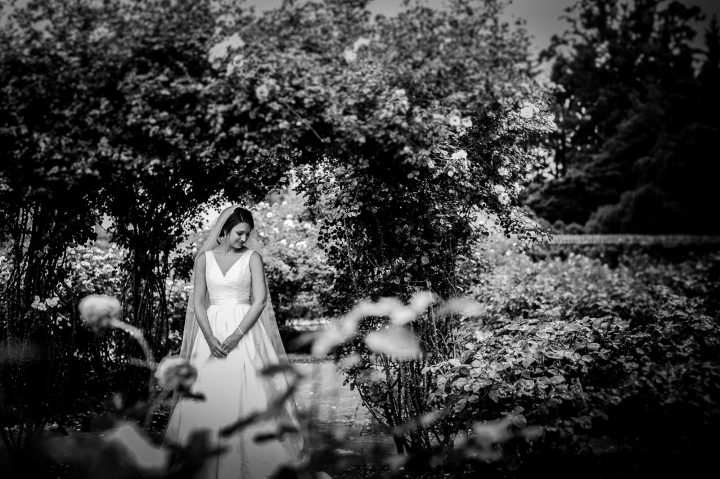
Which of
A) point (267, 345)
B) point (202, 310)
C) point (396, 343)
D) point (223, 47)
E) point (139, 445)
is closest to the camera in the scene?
point (139, 445)

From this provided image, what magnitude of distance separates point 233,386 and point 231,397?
7 centimetres

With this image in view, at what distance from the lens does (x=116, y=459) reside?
1.25m

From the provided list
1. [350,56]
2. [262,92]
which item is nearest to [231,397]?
[262,92]

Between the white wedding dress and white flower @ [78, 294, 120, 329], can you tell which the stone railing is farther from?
white flower @ [78, 294, 120, 329]

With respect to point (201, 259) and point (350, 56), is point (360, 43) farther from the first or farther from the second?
point (201, 259)

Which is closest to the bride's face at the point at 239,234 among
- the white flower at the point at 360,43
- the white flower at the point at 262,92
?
the white flower at the point at 262,92

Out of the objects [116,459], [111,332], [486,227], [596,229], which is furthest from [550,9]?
[596,229]

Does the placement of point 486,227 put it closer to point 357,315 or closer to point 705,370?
point 357,315

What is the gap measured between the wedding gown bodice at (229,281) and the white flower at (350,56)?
5.23 feet

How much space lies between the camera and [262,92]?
11.7 ft

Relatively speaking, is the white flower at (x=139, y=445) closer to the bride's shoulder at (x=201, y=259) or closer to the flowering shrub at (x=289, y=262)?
the bride's shoulder at (x=201, y=259)

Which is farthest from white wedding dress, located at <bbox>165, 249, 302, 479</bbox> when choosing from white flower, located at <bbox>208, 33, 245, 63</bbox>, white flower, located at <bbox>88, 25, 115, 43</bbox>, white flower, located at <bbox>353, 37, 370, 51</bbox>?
white flower, located at <bbox>353, 37, 370, 51</bbox>

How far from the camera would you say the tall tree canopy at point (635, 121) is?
85.5ft

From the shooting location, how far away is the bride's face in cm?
380
